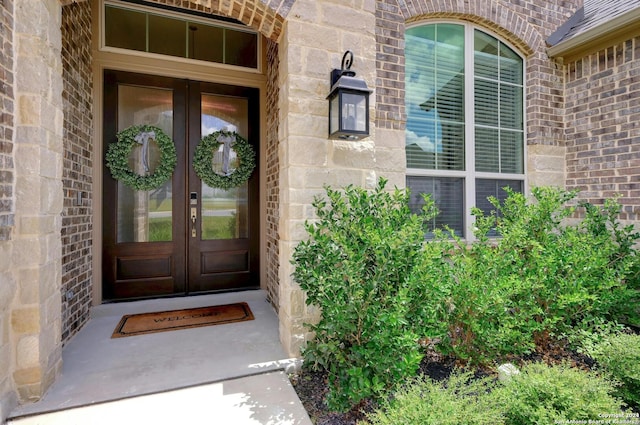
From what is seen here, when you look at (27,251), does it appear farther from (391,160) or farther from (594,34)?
(594,34)

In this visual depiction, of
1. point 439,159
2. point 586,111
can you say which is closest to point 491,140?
point 439,159

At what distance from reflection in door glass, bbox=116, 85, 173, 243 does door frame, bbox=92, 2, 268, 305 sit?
188mm

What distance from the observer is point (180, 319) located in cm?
312

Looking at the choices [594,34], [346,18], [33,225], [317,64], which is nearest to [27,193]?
[33,225]

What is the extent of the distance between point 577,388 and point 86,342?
3394mm

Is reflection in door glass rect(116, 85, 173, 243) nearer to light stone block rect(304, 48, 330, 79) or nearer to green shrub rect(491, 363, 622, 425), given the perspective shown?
light stone block rect(304, 48, 330, 79)

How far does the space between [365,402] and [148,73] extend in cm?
376

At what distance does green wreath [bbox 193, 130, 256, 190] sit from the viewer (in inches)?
142

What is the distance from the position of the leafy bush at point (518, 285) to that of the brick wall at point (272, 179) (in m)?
1.55

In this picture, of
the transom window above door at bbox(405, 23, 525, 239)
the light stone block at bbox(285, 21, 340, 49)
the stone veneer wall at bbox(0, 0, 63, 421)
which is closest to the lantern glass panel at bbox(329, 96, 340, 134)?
the light stone block at bbox(285, 21, 340, 49)

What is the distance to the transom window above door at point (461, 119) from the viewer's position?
11.1 ft

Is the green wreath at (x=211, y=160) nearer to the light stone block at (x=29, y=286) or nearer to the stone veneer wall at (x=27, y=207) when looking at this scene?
the stone veneer wall at (x=27, y=207)

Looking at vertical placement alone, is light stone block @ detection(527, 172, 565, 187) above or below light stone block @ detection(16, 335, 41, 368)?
above

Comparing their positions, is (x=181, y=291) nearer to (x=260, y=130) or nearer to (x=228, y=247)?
(x=228, y=247)
